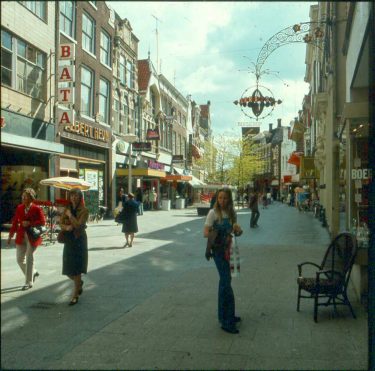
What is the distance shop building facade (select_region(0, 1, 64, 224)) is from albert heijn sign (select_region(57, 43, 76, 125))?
64mm

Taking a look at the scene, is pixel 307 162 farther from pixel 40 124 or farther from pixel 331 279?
pixel 40 124

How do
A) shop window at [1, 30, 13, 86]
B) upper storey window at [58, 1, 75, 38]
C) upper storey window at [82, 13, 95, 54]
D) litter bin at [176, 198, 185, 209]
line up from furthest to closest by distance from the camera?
litter bin at [176, 198, 185, 209], upper storey window at [82, 13, 95, 54], upper storey window at [58, 1, 75, 38], shop window at [1, 30, 13, 86]

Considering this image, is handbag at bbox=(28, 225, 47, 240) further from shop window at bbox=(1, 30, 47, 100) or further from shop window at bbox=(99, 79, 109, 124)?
shop window at bbox=(99, 79, 109, 124)

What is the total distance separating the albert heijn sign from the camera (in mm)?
2107

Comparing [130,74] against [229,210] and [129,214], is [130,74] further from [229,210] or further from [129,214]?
[229,210]

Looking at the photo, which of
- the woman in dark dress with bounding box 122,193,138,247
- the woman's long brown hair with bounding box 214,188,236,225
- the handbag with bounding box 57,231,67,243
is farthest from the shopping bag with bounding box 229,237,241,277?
the handbag with bounding box 57,231,67,243

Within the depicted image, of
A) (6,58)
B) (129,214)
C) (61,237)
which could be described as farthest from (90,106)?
(129,214)

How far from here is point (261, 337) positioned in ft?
14.6

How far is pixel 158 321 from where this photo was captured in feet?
15.9

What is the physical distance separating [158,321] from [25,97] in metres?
3.53

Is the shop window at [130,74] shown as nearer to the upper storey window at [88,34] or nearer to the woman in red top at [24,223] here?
the upper storey window at [88,34]

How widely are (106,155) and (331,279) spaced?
3.69m

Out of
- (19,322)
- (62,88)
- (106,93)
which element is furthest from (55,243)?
(62,88)

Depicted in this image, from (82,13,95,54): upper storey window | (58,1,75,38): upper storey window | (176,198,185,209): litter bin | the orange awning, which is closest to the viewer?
(58,1,75,38): upper storey window
